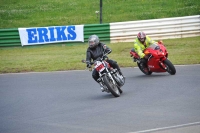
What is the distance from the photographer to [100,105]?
1188 cm

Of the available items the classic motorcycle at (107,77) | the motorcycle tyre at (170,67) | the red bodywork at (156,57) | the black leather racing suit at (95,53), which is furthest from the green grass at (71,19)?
the classic motorcycle at (107,77)

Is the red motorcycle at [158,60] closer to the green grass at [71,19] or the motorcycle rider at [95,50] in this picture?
the motorcycle rider at [95,50]

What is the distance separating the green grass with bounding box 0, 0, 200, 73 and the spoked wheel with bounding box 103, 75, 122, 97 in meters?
7.65

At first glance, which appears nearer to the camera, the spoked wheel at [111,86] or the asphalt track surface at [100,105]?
the asphalt track surface at [100,105]

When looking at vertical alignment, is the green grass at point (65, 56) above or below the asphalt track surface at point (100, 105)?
below

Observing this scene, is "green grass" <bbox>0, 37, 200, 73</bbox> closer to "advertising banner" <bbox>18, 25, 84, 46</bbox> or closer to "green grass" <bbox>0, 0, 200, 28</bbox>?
"advertising banner" <bbox>18, 25, 84, 46</bbox>

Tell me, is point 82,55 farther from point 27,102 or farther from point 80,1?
point 80,1

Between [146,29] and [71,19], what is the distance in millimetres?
8941

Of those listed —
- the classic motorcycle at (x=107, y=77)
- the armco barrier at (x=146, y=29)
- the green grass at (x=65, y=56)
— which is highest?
the classic motorcycle at (x=107, y=77)

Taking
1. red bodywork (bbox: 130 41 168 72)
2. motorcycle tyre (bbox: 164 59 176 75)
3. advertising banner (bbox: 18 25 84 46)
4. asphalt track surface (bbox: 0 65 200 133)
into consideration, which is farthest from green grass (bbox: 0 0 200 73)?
motorcycle tyre (bbox: 164 59 176 75)

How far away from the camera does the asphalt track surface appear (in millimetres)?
9523

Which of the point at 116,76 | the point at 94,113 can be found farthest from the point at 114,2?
the point at 94,113

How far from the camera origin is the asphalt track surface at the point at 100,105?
9.52 metres

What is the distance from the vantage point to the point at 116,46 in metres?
26.4
